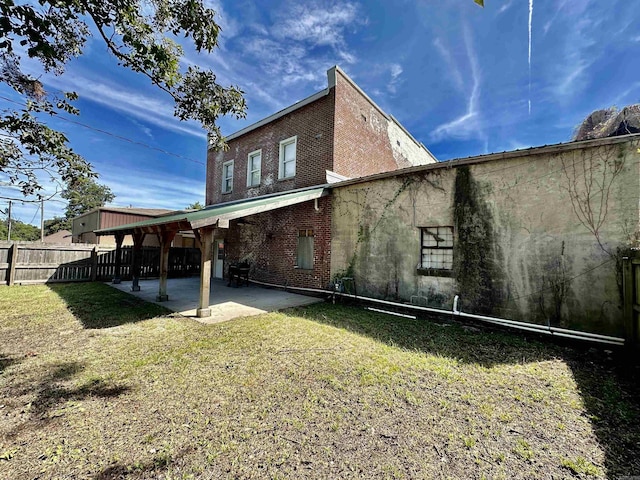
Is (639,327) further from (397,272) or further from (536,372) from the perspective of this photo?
(397,272)

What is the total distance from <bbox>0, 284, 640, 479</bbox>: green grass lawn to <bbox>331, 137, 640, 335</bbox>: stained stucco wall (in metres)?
0.88

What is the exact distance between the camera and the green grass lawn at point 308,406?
7.09 feet

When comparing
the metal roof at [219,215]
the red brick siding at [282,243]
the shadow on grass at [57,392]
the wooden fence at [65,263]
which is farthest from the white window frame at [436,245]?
the wooden fence at [65,263]

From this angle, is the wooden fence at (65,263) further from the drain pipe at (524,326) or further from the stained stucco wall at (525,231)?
the stained stucco wall at (525,231)

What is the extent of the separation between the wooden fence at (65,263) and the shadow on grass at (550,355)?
34.1 feet

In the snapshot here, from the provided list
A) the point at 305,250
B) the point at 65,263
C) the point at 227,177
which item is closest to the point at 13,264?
the point at 65,263

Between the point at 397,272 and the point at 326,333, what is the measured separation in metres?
2.95

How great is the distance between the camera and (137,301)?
8.14 m

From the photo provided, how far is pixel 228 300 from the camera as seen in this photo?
834 centimetres

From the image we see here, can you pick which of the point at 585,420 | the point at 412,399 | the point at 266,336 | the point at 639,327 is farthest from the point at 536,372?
the point at 266,336

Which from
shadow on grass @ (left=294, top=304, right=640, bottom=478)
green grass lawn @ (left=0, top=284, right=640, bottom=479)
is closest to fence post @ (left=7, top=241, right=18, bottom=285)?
green grass lawn @ (left=0, top=284, right=640, bottom=479)

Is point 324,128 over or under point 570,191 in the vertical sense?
over

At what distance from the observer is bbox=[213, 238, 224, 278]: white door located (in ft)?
43.8

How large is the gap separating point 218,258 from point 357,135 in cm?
881
